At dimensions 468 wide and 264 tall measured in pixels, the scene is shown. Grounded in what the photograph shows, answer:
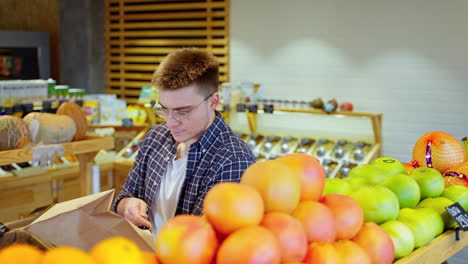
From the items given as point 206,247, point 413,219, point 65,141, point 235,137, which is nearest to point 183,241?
point 206,247

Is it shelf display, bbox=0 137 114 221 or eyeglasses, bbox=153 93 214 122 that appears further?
shelf display, bbox=0 137 114 221

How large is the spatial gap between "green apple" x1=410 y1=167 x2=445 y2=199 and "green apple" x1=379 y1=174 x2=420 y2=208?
0.39 ft

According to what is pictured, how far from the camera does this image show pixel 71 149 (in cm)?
363

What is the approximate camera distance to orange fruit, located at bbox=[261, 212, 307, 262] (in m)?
1.15

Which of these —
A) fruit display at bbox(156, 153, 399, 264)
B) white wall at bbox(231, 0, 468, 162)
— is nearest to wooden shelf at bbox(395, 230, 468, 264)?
fruit display at bbox(156, 153, 399, 264)

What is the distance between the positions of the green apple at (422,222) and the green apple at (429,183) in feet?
0.47

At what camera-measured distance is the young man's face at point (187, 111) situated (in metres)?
2.17

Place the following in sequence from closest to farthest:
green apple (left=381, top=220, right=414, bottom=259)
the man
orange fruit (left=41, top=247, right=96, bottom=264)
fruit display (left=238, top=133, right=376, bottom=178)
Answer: orange fruit (left=41, top=247, right=96, bottom=264), green apple (left=381, top=220, right=414, bottom=259), the man, fruit display (left=238, top=133, right=376, bottom=178)

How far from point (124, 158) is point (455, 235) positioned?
4.21 meters

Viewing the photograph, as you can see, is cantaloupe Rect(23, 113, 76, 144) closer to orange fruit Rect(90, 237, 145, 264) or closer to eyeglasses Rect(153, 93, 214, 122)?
eyeglasses Rect(153, 93, 214, 122)

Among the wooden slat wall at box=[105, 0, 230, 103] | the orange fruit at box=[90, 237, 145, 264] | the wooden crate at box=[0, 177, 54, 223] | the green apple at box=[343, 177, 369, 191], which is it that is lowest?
the wooden crate at box=[0, 177, 54, 223]

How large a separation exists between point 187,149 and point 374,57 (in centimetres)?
378

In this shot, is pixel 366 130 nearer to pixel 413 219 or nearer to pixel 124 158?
pixel 124 158

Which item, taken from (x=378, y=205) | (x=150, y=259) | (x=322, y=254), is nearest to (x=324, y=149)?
(x=378, y=205)
